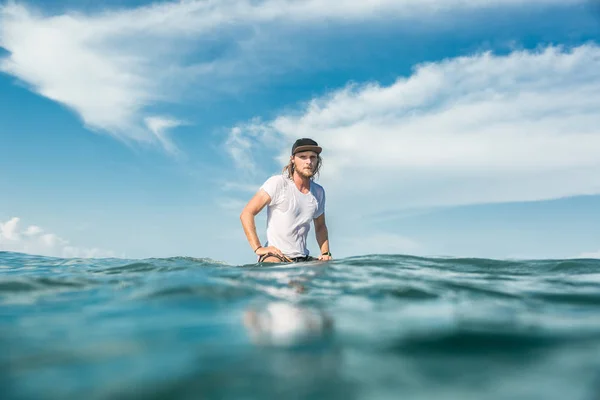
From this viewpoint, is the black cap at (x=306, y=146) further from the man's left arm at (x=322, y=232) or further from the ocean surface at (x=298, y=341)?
the ocean surface at (x=298, y=341)

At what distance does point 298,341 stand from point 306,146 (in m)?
5.53

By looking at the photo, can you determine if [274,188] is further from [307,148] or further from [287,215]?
[307,148]

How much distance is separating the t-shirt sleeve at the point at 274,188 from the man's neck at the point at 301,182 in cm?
34

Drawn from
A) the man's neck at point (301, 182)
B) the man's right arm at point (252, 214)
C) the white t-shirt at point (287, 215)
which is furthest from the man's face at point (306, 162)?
the man's right arm at point (252, 214)

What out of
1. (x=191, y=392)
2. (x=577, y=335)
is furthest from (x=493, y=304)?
(x=191, y=392)

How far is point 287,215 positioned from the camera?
26.1 feet

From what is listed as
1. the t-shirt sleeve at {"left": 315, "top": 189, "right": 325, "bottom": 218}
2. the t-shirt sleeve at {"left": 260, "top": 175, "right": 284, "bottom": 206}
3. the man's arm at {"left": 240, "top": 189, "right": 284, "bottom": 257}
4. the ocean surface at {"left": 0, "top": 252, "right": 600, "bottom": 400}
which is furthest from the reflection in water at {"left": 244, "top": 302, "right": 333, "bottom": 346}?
the t-shirt sleeve at {"left": 315, "top": 189, "right": 325, "bottom": 218}

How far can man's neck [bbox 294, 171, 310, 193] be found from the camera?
816cm

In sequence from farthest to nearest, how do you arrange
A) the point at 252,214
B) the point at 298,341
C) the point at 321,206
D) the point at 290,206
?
the point at 321,206 < the point at 290,206 < the point at 252,214 < the point at 298,341

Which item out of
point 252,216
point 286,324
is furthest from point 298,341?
point 252,216

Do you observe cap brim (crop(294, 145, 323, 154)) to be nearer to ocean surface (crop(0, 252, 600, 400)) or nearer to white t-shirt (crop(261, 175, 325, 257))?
white t-shirt (crop(261, 175, 325, 257))

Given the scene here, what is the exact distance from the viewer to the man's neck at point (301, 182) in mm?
8156

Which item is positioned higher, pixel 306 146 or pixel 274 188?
pixel 306 146

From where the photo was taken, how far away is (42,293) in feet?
14.9
